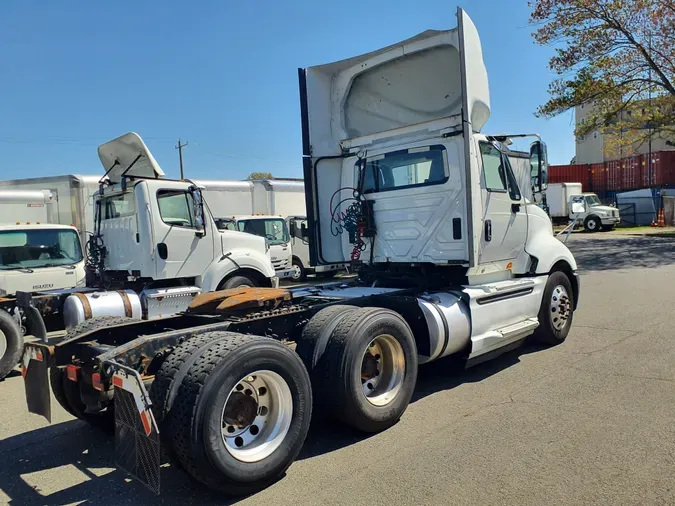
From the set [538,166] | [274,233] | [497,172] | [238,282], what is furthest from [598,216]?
[497,172]

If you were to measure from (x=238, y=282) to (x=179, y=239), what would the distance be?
1342 millimetres

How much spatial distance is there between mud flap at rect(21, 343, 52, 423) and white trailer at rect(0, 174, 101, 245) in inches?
401

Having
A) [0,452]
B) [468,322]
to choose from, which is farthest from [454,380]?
[0,452]

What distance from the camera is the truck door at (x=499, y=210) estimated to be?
6.15 m

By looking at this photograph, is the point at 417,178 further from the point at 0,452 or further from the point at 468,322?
the point at 0,452

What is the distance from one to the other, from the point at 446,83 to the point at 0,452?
5.82 metres

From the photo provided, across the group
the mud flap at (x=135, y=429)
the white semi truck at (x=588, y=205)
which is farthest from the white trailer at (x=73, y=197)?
the white semi truck at (x=588, y=205)

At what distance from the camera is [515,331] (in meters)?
6.23

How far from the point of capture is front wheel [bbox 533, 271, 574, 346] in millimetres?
7055

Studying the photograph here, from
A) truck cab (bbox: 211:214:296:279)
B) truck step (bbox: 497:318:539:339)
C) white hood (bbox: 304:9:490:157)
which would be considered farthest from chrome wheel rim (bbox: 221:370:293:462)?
truck cab (bbox: 211:214:296:279)

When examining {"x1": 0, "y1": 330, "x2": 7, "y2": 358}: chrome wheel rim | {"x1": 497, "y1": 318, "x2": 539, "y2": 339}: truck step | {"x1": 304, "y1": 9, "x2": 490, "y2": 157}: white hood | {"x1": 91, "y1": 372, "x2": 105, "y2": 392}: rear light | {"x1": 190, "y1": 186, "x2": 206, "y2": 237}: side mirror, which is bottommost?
{"x1": 497, "y1": 318, "x2": 539, "y2": 339}: truck step

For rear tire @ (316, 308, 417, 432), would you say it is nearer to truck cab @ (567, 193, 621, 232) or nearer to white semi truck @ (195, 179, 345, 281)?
white semi truck @ (195, 179, 345, 281)

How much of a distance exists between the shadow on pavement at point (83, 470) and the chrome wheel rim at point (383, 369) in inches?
16.2

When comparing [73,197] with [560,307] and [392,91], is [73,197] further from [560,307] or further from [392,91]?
[560,307]
